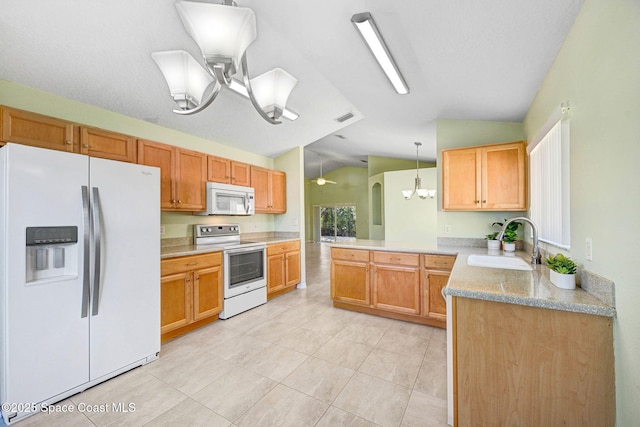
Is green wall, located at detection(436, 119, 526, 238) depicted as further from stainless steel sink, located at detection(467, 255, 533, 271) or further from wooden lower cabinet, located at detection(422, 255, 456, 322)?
stainless steel sink, located at detection(467, 255, 533, 271)

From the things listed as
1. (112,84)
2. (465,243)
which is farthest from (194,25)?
(465,243)

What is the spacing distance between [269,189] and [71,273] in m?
→ 2.98

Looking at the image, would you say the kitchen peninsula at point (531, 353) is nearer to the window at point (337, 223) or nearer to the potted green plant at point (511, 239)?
the potted green plant at point (511, 239)

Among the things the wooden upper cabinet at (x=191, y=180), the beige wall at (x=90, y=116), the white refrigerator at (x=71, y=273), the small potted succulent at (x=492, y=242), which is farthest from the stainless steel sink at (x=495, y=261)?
the beige wall at (x=90, y=116)

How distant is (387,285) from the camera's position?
3303 mm

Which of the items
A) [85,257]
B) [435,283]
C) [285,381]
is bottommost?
[285,381]

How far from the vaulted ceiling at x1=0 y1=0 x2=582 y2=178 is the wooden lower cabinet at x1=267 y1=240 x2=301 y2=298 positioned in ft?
6.98

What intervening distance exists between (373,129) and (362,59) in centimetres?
247

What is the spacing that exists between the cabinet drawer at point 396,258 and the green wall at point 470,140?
774 millimetres

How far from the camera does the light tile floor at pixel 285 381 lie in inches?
67.6

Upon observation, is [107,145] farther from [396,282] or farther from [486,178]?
[486,178]

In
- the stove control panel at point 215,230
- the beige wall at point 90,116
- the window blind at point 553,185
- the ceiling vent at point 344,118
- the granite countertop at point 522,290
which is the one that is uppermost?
the ceiling vent at point 344,118

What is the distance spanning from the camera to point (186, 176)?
131 inches

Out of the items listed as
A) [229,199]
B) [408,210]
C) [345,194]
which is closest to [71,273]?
[229,199]
